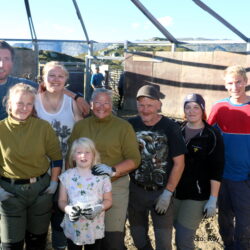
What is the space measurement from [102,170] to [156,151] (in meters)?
0.54

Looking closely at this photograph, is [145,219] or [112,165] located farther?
[145,219]

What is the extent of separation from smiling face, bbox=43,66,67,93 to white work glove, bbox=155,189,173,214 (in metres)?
1.29

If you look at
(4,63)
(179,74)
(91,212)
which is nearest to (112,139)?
(91,212)

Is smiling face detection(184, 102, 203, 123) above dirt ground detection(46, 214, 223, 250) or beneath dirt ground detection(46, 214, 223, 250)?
above

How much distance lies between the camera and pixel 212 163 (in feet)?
8.54

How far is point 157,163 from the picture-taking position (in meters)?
2.63

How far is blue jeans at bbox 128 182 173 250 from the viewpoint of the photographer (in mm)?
2656

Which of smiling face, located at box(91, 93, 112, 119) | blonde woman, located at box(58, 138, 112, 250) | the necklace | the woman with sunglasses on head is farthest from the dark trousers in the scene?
the necklace

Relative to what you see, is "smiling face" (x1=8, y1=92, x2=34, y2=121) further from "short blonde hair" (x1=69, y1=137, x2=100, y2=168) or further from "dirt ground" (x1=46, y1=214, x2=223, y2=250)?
"dirt ground" (x1=46, y1=214, x2=223, y2=250)

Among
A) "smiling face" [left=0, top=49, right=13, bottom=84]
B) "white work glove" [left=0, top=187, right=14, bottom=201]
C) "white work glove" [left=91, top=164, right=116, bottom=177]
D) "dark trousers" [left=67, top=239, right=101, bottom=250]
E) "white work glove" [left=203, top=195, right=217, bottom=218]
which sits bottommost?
"dark trousers" [left=67, top=239, right=101, bottom=250]

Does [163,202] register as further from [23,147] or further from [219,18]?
[219,18]

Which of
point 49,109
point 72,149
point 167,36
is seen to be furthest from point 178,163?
point 167,36

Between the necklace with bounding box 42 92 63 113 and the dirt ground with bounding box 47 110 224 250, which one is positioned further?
the dirt ground with bounding box 47 110 224 250

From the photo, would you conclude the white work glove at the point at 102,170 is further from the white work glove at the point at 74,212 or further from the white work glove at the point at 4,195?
the white work glove at the point at 4,195
